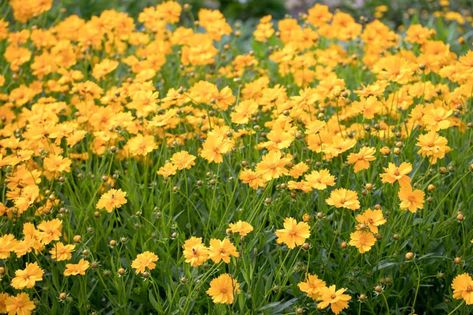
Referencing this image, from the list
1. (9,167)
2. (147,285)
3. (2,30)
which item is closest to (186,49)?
(2,30)

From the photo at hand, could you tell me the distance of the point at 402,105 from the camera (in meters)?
2.80

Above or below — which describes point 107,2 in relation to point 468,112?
below

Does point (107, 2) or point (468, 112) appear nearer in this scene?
point (468, 112)

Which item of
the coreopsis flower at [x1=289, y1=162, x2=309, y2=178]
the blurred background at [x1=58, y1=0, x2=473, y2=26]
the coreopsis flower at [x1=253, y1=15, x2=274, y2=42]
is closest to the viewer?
the coreopsis flower at [x1=289, y1=162, x2=309, y2=178]

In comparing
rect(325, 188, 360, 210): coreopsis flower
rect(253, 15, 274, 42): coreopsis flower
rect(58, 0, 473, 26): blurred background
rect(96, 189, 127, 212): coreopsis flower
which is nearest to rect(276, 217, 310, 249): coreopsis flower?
rect(325, 188, 360, 210): coreopsis flower

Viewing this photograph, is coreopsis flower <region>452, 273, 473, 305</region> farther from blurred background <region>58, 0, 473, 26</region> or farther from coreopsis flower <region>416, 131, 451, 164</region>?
blurred background <region>58, 0, 473, 26</region>

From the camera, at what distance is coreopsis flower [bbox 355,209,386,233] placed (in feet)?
7.02

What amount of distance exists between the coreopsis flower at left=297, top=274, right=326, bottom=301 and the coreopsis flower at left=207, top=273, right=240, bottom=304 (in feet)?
0.59

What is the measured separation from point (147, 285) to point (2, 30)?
1.69 meters

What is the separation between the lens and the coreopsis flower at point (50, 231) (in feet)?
7.26

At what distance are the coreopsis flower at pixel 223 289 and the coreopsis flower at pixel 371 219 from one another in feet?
1.24

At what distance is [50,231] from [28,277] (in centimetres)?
16

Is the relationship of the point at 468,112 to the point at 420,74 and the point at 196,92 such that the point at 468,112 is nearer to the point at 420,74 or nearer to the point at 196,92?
the point at 420,74

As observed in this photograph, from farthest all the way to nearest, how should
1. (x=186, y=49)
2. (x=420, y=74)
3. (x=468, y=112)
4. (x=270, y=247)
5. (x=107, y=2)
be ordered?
(x=107, y=2) → (x=186, y=49) → (x=420, y=74) → (x=468, y=112) → (x=270, y=247)
